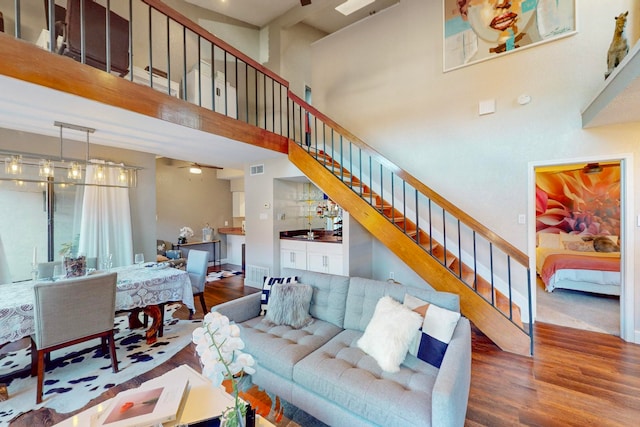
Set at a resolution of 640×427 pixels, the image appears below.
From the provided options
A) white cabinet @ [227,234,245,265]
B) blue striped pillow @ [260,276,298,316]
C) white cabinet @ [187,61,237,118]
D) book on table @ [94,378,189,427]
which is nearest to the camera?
book on table @ [94,378,189,427]

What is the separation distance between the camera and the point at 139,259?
321 centimetres

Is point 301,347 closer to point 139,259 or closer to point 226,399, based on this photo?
point 226,399

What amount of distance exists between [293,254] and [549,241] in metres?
5.59

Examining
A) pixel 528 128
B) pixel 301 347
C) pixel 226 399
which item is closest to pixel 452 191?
pixel 528 128

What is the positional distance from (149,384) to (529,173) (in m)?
4.34

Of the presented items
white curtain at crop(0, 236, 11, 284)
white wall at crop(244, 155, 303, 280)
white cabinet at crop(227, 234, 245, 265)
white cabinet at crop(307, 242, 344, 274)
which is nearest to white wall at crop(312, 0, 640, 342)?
white wall at crop(244, 155, 303, 280)

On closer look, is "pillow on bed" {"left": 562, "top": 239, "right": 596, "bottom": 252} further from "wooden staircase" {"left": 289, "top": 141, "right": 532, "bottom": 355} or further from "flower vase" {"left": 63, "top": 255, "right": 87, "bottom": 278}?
"flower vase" {"left": 63, "top": 255, "right": 87, "bottom": 278}

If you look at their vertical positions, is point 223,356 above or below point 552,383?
above

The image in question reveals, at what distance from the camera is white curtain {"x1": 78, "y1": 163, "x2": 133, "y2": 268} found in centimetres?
387

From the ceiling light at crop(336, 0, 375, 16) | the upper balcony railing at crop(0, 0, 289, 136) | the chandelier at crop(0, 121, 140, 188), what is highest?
the ceiling light at crop(336, 0, 375, 16)

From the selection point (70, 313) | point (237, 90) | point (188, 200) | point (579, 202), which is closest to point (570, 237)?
point (579, 202)

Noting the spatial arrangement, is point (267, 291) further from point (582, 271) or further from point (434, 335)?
point (582, 271)

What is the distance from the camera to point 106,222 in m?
4.02

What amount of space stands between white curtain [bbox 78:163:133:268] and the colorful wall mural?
8.47 meters
